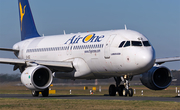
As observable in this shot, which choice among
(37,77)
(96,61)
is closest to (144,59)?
(96,61)

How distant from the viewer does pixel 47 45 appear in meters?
33.0

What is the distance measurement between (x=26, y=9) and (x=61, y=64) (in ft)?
41.3

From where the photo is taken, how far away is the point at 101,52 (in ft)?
87.8

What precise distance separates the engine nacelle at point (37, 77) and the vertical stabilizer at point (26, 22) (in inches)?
461

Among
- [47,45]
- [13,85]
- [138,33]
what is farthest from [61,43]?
[13,85]

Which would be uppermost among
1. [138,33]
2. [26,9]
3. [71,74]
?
[26,9]

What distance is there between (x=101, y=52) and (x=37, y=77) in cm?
485

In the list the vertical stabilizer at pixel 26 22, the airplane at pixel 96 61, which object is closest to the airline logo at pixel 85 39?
the airplane at pixel 96 61

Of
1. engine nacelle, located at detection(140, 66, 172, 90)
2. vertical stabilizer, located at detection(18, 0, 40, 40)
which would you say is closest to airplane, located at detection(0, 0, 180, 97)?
engine nacelle, located at detection(140, 66, 172, 90)

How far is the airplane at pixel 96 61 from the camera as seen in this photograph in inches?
982

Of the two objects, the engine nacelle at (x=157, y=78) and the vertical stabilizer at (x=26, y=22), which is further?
the vertical stabilizer at (x=26, y=22)

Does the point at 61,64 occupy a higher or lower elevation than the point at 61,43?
lower

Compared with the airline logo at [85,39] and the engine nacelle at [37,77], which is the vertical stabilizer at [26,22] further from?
the engine nacelle at [37,77]

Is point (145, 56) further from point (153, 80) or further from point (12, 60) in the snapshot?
point (12, 60)
